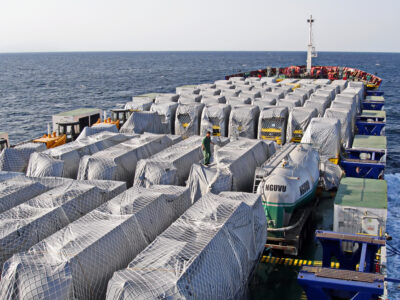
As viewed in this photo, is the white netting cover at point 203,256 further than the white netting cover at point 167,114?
No

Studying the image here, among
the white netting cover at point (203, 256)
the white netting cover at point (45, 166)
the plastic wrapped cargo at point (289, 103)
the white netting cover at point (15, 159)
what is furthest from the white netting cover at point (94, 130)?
the white netting cover at point (203, 256)

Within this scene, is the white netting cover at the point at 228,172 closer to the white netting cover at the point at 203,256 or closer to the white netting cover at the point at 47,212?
the white netting cover at the point at 203,256

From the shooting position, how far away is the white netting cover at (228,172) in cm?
1454

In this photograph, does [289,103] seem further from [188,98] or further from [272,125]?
[188,98]

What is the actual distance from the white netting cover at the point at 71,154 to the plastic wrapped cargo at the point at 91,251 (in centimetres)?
547

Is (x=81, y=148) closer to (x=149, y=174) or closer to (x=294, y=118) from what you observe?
(x=149, y=174)

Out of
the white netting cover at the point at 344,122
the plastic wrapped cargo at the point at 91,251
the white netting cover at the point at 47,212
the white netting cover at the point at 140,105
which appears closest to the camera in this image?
the plastic wrapped cargo at the point at 91,251

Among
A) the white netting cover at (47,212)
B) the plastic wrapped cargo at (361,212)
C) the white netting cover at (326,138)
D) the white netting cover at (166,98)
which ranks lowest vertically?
the plastic wrapped cargo at (361,212)

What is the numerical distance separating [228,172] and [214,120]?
10.3 meters

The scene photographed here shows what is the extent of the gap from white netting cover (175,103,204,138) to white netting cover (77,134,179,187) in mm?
6730

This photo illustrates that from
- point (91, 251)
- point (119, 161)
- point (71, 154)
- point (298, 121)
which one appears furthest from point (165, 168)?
point (298, 121)

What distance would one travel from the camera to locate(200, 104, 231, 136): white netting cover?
80.5ft

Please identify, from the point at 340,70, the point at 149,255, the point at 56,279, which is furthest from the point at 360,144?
the point at 340,70

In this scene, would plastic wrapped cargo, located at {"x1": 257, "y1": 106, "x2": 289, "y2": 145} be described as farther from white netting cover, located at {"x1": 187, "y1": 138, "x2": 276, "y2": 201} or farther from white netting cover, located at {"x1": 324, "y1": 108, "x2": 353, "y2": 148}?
white netting cover, located at {"x1": 187, "y1": 138, "x2": 276, "y2": 201}
